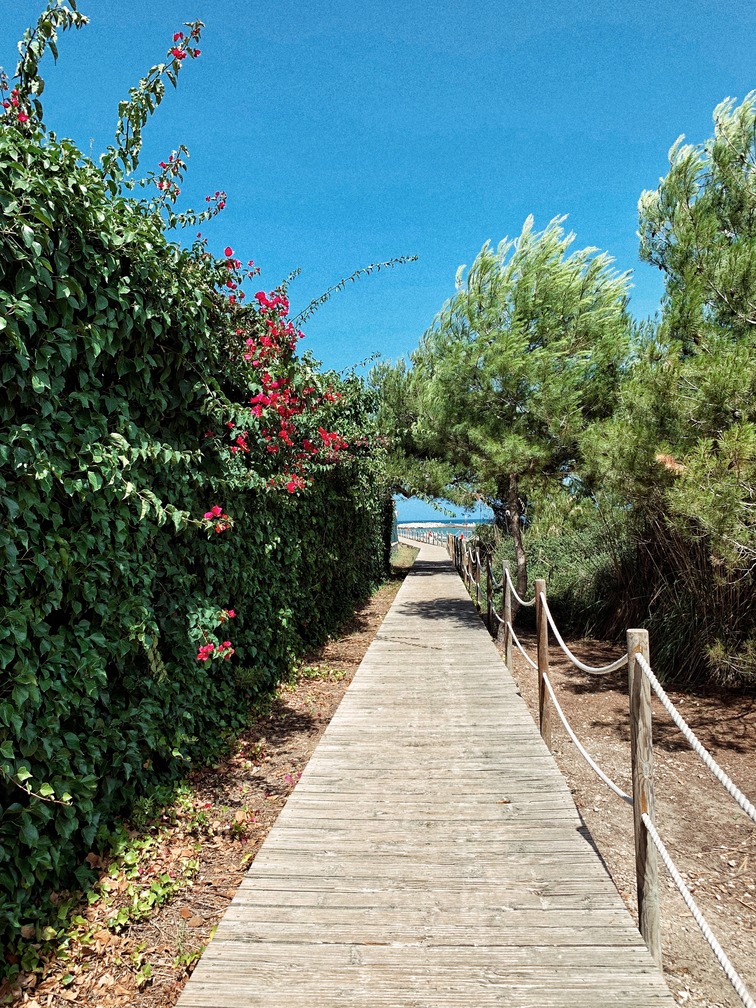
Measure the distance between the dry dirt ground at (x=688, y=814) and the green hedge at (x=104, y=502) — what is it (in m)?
2.93

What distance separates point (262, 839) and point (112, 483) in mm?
2359

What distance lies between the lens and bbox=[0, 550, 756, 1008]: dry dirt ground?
8.53 ft

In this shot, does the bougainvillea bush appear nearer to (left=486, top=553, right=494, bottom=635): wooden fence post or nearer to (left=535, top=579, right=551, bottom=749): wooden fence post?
(left=535, top=579, right=551, bottom=749): wooden fence post

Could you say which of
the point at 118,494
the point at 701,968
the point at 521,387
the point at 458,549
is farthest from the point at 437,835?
the point at 458,549

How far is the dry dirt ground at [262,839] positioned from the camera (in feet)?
8.53

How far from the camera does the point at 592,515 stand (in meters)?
10.0

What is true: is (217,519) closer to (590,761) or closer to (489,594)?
(590,761)

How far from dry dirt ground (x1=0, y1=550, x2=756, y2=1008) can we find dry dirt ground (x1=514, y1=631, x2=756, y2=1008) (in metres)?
0.01

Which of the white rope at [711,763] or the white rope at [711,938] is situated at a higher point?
the white rope at [711,763]

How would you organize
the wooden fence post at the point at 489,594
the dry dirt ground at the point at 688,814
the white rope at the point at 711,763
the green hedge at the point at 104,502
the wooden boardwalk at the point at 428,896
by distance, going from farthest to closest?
1. the wooden fence post at the point at 489,594
2. the dry dirt ground at the point at 688,814
3. the green hedge at the point at 104,502
4. the wooden boardwalk at the point at 428,896
5. the white rope at the point at 711,763

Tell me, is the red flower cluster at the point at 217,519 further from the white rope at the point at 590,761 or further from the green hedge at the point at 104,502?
the white rope at the point at 590,761

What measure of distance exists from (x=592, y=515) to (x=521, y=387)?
2756mm

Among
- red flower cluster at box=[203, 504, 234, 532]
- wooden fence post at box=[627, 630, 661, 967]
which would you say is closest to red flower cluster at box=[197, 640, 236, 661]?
red flower cluster at box=[203, 504, 234, 532]

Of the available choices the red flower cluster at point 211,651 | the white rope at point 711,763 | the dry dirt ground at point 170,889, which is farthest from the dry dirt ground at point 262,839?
the white rope at point 711,763
